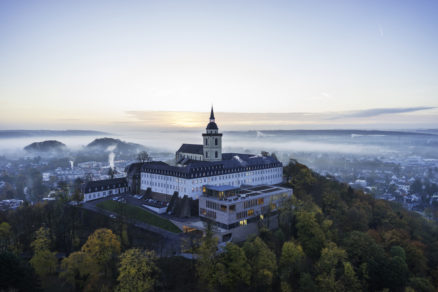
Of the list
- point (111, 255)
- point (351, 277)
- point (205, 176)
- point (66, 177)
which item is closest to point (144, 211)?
point (205, 176)

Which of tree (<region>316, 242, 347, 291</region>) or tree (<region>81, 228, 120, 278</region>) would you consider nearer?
tree (<region>81, 228, 120, 278</region>)

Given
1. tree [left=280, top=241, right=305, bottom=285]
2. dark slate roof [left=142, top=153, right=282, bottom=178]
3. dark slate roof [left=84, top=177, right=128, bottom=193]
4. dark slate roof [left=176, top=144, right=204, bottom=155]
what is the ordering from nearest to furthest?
tree [left=280, top=241, right=305, bottom=285] < dark slate roof [left=142, top=153, right=282, bottom=178] < dark slate roof [left=84, top=177, right=128, bottom=193] < dark slate roof [left=176, top=144, right=204, bottom=155]

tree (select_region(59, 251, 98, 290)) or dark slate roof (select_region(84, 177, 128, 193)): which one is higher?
dark slate roof (select_region(84, 177, 128, 193))

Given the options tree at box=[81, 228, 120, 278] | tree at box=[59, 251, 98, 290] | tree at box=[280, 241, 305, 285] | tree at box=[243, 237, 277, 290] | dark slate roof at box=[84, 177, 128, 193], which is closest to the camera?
tree at box=[59, 251, 98, 290]

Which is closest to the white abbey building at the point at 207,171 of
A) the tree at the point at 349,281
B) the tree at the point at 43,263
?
the tree at the point at 43,263

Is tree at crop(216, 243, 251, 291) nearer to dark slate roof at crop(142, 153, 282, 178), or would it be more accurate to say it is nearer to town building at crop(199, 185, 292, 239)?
town building at crop(199, 185, 292, 239)

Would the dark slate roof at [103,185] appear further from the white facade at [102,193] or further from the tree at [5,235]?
the tree at [5,235]

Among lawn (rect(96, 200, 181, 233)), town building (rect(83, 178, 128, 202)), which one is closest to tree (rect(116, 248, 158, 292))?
lawn (rect(96, 200, 181, 233))
